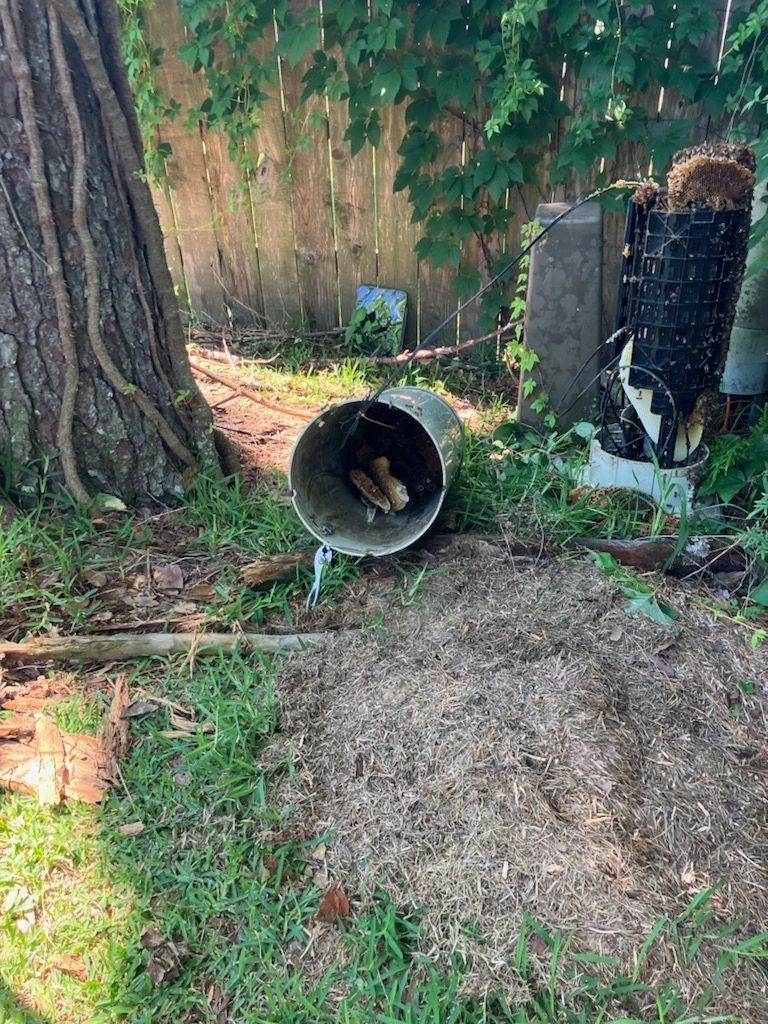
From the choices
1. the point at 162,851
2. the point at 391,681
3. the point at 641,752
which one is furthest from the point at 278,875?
the point at 641,752

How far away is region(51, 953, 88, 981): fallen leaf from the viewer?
4.74ft

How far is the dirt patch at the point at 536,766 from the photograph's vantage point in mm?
1479

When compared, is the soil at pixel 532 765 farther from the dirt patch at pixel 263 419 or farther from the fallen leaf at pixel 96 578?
the dirt patch at pixel 263 419

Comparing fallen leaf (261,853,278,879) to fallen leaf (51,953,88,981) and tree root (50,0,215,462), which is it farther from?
tree root (50,0,215,462)

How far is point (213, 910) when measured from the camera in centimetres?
154

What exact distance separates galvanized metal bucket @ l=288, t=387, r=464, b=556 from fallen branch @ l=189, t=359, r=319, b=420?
65cm

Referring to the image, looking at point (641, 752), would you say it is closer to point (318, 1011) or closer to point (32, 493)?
point (318, 1011)

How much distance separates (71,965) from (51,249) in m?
1.96

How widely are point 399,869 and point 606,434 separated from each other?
5.98ft

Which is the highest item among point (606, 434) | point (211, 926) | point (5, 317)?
point (5, 317)

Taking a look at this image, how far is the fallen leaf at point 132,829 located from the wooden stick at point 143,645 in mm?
525

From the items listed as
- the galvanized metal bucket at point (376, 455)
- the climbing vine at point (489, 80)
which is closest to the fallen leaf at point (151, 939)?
the galvanized metal bucket at point (376, 455)

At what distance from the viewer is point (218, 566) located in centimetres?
246

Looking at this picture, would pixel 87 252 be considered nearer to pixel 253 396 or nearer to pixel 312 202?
pixel 253 396
